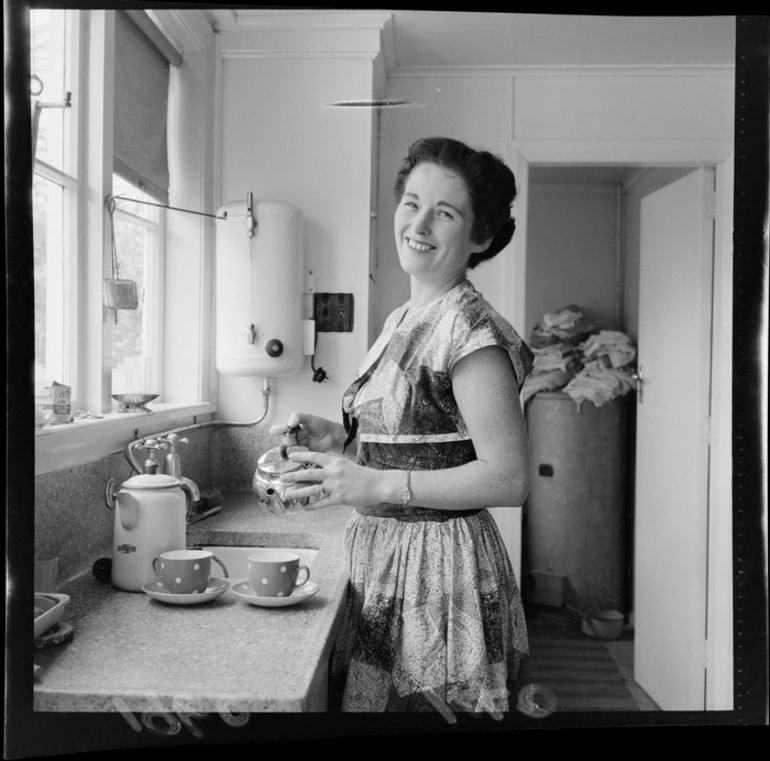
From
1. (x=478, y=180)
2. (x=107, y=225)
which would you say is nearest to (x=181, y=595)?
(x=107, y=225)

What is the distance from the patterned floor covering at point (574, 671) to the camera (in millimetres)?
760

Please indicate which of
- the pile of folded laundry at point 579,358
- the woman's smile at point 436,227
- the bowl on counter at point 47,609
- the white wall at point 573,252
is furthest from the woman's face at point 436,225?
the bowl on counter at point 47,609

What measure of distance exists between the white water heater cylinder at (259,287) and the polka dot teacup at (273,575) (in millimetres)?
206

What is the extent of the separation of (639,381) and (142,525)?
714mm

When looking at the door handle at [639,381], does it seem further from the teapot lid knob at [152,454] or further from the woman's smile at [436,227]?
the teapot lid knob at [152,454]

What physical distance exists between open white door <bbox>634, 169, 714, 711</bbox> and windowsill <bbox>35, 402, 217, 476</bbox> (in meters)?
0.56

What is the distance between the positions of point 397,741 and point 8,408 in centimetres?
50

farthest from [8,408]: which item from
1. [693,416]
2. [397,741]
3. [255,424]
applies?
[693,416]

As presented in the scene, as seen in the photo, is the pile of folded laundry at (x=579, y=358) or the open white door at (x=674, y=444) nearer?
the open white door at (x=674, y=444)

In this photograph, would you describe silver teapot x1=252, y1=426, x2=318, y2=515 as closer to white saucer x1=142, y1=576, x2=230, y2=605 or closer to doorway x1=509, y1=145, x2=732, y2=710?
white saucer x1=142, y1=576, x2=230, y2=605

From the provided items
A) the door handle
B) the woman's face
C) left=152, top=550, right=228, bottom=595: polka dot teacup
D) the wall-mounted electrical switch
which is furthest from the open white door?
left=152, top=550, right=228, bottom=595: polka dot teacup

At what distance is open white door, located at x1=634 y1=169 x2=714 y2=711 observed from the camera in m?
0.82

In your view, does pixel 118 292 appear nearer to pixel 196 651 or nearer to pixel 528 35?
pixel 196 651

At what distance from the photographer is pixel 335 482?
0.69 metres
